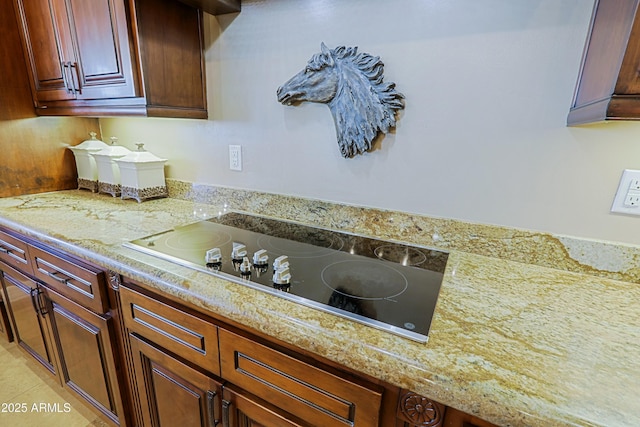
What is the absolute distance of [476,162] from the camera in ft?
3.21

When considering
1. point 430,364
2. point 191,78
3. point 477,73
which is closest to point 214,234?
point 191,78

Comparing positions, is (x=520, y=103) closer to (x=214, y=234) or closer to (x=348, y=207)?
(x=348, y=207)

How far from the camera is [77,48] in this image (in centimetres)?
127

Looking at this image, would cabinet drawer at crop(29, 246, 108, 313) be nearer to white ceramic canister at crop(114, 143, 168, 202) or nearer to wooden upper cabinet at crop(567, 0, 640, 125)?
white ceramic canister at crop(114, 143, 168, 202)

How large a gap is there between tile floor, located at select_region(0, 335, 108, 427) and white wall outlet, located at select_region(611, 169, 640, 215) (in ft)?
6.85

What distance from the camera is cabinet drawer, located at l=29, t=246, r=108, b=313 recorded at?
3.24 feet

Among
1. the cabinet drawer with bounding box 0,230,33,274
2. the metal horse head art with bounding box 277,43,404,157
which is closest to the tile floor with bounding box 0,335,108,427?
the cabinet drawer with bounding box 0,230,33,274

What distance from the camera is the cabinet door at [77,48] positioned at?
1.14 meters

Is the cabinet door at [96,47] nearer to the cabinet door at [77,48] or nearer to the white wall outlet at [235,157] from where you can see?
the cabinet door at [77,48]

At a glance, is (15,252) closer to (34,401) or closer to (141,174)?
(141,174)

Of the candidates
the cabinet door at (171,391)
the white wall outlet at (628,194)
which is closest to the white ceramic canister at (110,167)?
the cabinet door at (171,391)

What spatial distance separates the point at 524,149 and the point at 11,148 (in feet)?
7.36

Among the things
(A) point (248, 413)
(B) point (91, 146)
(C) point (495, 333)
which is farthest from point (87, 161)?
(C) point (495, 333)

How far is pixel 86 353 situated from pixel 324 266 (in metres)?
1.00
